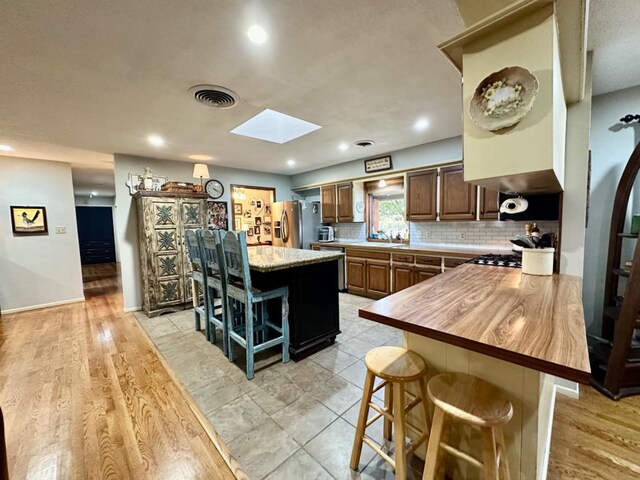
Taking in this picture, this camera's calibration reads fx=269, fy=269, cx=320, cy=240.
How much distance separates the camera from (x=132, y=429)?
1755mm

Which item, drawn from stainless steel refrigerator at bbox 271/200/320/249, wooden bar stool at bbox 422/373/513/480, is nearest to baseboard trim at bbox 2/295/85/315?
stainless steel refrigerator at bbox 271/200/320/249

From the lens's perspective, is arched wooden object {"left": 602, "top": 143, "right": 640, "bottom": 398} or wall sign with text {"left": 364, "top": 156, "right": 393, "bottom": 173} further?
wall sign with text {"left": 364, "top": 156, "right": 393, "bottom": 173}

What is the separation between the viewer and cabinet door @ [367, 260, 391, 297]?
4.20 meters

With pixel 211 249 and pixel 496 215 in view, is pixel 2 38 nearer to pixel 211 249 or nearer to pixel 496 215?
pixel 211 249

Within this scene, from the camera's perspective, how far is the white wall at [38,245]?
420 cm

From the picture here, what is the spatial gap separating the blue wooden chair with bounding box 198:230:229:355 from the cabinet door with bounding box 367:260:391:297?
8.07ft

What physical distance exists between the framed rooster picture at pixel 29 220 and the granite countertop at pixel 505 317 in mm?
5838

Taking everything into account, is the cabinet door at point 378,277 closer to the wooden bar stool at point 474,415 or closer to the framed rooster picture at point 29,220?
the wooden bar stool at point 474,415

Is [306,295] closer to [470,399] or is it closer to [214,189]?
[470,399]

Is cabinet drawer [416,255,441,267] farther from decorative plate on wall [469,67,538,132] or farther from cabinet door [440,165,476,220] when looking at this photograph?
decorative plate on wall [469,67,538,132]

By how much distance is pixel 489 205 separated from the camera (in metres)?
3.40

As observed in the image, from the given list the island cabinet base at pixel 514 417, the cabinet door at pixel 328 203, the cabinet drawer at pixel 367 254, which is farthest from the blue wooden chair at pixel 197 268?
the cabinet door at pixel 328 203

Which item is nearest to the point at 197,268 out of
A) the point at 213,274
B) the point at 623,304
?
the point at 213,274

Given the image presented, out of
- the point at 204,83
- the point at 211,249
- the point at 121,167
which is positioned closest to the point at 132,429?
the point at 211,249
